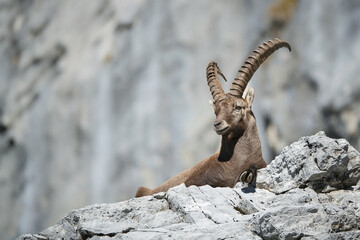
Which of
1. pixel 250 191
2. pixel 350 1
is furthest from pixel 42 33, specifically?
pixel 250 191

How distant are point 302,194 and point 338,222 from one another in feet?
3.47

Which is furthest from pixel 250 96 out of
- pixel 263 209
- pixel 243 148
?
pixel 263 209

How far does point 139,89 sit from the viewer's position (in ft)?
73.0

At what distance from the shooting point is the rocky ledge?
5.78m

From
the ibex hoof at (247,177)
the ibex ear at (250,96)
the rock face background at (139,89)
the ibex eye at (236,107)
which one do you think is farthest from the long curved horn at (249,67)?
the rock face background at (139,89)

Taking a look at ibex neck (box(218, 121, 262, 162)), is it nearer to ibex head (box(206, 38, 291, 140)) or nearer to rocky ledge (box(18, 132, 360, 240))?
ibex head (box(206, 38, 291, 140))

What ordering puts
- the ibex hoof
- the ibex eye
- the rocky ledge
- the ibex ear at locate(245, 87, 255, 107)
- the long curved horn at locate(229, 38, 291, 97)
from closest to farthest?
the rocky ledge < the ibex hoof < the ibex eye < the long curved horn at locate(229, 38, 291, 97) < the ibex ear at locate(245, 87, 255, 107)

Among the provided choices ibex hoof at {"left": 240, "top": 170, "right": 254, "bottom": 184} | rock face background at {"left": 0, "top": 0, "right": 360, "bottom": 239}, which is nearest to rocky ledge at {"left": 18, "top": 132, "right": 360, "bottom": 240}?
ibex hoof at {"left": 240, "top": 170, "right": 254, "bottom": 184}

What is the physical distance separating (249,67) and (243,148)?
5.03 ft

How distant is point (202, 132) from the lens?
808 inches

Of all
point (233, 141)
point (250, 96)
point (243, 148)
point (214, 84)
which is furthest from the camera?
point (214, 84)

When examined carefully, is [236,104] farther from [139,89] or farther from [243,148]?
[139,89]

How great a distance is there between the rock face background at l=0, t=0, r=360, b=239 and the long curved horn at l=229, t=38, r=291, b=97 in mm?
7645

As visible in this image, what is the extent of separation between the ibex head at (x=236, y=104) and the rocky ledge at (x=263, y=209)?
1656 millimetres
